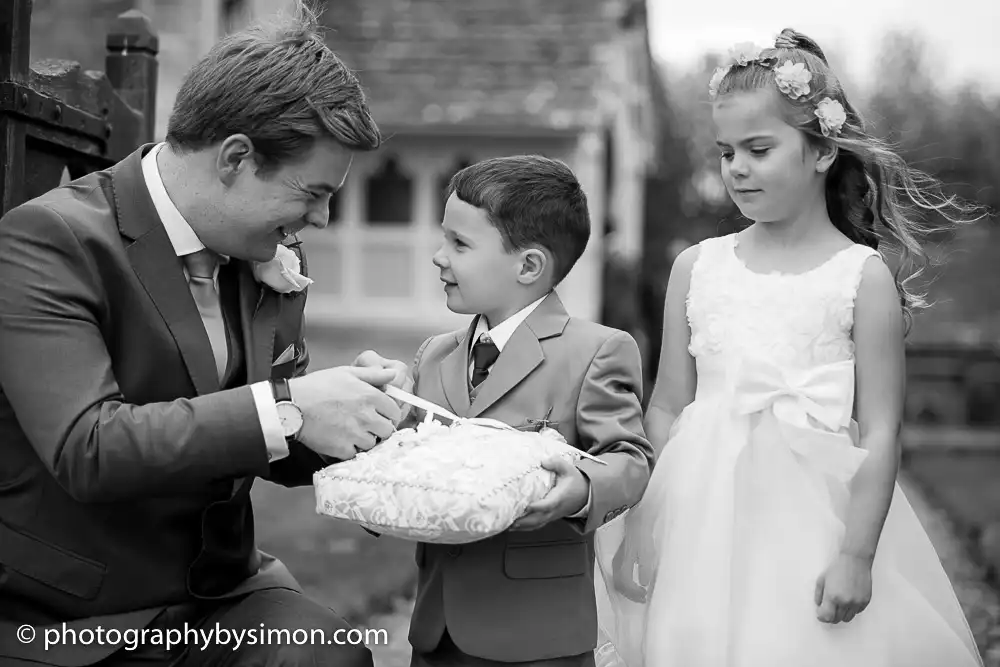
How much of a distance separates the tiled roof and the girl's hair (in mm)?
8825

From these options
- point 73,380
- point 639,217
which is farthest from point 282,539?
point 639,217

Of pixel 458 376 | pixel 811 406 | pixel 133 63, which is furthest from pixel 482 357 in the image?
pixel 133 63

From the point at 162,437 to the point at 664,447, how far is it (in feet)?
4.47

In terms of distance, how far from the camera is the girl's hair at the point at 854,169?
285 cm

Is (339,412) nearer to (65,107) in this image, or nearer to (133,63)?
(65,107)

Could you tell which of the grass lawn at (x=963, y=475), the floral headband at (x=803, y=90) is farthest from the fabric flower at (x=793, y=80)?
the grass lawn at (x=963, y=475)

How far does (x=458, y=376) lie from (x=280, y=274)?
0.53 meters

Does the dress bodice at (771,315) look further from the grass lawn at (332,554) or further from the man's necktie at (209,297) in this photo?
the grass lawn at (332,554)

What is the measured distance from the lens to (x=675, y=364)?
3043 millimetres

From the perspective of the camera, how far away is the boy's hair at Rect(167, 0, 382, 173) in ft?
8.04

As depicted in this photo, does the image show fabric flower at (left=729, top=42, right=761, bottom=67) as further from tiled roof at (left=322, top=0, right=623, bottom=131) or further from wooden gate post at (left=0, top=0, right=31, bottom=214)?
tiled roof at (left=322, top=0, right=623, bottom=131)

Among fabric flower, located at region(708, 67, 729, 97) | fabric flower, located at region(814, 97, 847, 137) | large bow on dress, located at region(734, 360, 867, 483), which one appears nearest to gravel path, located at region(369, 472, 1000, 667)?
large bow on dress, located at region(734, 360, 867, 483)

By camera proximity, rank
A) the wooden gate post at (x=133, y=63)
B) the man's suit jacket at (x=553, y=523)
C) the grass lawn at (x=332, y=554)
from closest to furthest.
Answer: the man's suit jacket at (x=553, y=523) < the wooden gate post at (x=133, y=63) < the grass lawn at (x=332, y=554)
